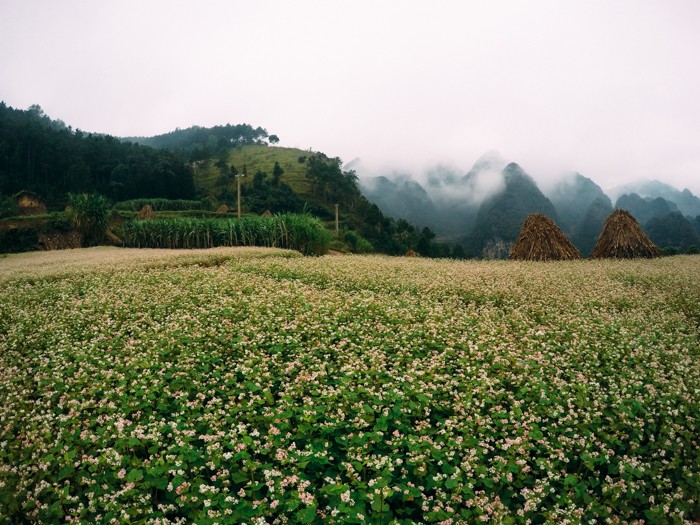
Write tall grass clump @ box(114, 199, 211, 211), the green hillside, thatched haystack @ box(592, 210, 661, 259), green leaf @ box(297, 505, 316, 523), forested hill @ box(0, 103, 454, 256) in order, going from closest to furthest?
green leaf @ box(297, 505, 316, 523) → thatched haystack @ box(592, 210, 661, 259) → tall grass clump @ box(114, 199, 211, 211) → forested hill @ box(0, 103, 454, 256) → the green hillside

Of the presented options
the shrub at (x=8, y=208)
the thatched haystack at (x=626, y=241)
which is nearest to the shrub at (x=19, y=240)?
the shrub at (x=8, y=208)

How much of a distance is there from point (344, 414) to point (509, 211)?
548 ft

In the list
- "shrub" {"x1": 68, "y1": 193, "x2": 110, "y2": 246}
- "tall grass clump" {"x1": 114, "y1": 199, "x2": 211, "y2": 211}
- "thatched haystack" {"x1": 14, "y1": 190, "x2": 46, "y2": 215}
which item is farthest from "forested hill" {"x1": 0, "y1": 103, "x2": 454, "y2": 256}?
"shrub" {"x1": 68, "y1": 193, "x2": 110, "y2": 246}

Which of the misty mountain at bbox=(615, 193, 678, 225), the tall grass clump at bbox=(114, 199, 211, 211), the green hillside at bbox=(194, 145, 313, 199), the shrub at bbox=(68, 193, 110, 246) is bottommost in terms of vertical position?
the shrub at bbox=(68, 193, 110, 246)

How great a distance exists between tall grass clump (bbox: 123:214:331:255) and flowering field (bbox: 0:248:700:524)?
2026cm

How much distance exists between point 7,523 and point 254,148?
549 ft

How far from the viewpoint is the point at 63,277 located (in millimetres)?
16281

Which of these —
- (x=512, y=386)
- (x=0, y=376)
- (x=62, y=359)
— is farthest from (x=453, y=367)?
(x=0, y=376)

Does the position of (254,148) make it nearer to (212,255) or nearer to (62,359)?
(212,255)

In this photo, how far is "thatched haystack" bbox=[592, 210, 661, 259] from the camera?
2802 centimetres

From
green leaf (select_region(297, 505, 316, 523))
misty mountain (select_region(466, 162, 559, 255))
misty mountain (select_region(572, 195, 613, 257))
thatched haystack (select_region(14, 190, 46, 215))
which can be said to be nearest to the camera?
green leaf (select_region(297, 505, 316, 523))

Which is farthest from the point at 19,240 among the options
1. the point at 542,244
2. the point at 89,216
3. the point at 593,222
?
the point at 593,222

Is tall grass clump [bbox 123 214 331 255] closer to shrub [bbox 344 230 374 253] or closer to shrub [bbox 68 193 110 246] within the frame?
shrub [bbox 68 193 110 246]

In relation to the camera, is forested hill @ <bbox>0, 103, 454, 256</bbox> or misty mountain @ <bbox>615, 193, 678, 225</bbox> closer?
forested hill @ <bbox>0, 103, 454, 256</bbox>
